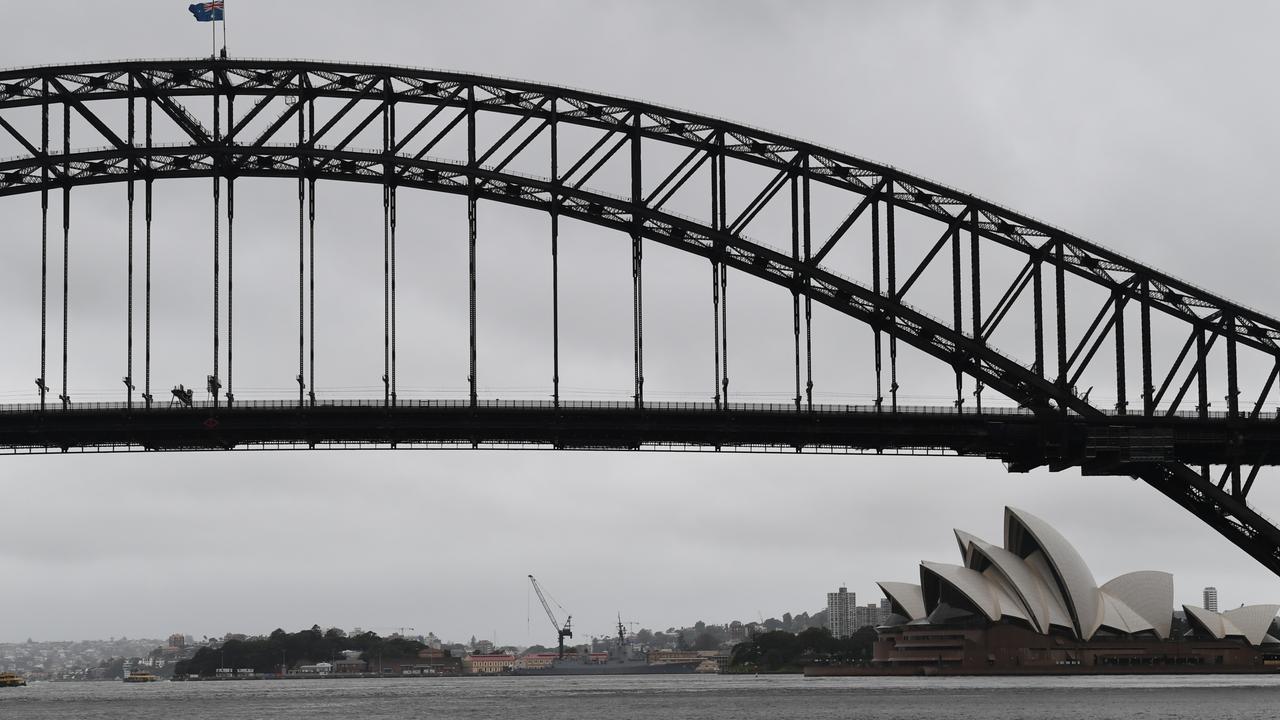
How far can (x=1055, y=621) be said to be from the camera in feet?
462

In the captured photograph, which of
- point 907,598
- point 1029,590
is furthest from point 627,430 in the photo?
point 907,598

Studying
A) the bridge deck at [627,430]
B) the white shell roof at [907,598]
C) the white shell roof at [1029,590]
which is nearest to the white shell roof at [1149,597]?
the white shell roof at [1029,590]

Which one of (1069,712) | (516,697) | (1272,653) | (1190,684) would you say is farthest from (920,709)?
(1272,653)

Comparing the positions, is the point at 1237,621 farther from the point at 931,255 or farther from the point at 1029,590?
the point at 931,255

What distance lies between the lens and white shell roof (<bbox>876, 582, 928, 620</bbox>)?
15762 cm

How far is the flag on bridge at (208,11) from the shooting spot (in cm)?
6969

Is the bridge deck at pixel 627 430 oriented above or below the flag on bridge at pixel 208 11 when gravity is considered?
below

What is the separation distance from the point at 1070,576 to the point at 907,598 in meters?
21.4

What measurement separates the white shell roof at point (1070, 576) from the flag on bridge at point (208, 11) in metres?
87.3

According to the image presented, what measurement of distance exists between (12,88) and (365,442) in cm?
2169

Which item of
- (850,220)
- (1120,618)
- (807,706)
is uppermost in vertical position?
(850,220)

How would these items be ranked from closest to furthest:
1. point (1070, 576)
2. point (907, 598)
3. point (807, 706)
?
point (807, 706) < point (1070, 576) < point (907, 598)

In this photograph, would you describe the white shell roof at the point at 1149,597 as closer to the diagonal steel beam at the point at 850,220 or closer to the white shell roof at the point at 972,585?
the white shell roof at the point at 972,585

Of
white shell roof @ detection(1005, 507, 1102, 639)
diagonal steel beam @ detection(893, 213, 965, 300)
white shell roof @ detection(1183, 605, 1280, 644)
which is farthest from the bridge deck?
white shell roof @ detection(1183, 605, 1280, 644)
